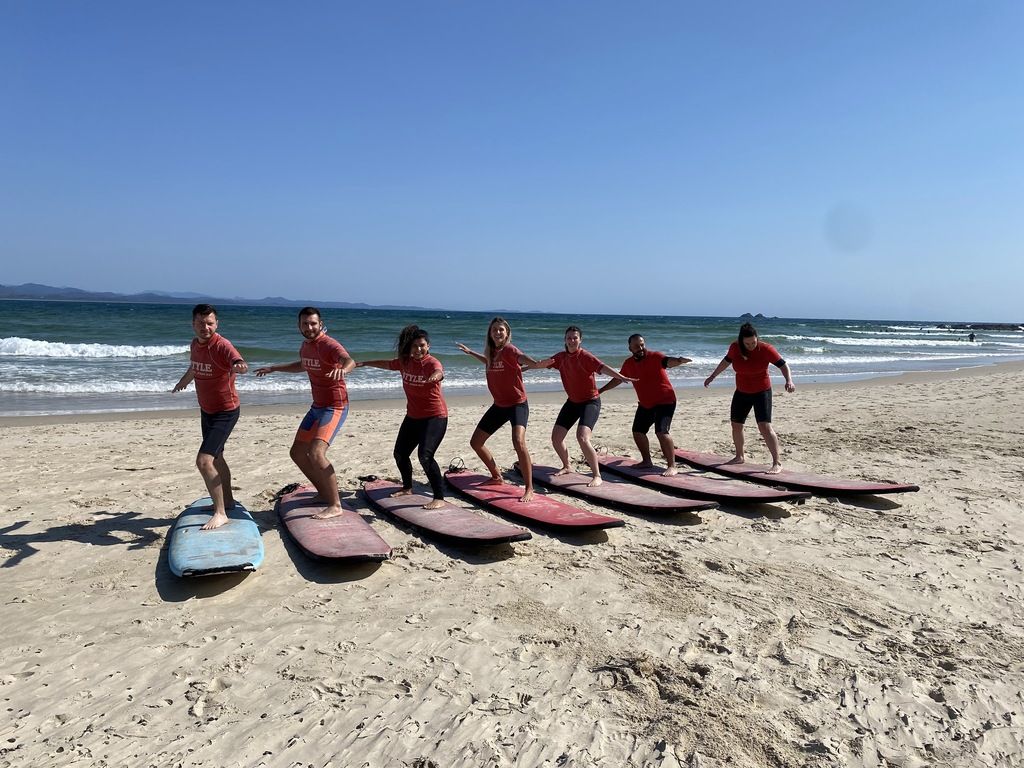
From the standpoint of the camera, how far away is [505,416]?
22.9ft

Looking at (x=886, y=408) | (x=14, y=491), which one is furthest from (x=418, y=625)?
(x=886, y=408)

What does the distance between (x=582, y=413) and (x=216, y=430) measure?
12.1 feet

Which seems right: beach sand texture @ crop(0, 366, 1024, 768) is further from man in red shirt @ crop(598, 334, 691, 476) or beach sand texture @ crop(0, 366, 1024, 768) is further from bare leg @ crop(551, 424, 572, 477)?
bare leg @ crop(551, 424, 572, 477)

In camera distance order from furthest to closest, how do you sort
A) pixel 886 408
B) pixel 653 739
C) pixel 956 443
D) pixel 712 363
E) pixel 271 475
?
pixel 712 363, pixel 886 408, pixel 956 443, pixel 271 475, pixel 653 739

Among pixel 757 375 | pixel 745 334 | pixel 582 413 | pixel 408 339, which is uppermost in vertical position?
pixel 745 334

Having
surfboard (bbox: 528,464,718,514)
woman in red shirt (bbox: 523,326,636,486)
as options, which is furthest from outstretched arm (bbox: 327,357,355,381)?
surfboard (bbox: 528,464,718,514)

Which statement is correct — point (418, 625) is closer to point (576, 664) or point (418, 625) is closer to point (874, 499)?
point (576, 664)

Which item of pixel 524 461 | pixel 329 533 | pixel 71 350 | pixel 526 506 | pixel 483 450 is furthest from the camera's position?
pixel 71 350

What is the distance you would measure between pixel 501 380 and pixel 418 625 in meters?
3.16

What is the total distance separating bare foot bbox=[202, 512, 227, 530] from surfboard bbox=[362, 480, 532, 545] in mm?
1453

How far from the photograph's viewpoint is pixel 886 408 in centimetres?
1362

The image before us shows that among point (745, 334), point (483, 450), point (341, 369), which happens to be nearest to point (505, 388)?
point (483, 450)

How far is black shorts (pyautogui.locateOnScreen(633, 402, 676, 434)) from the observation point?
7816mm

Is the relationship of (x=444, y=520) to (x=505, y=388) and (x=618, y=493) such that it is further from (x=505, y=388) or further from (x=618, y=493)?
(x=618, y=493)
